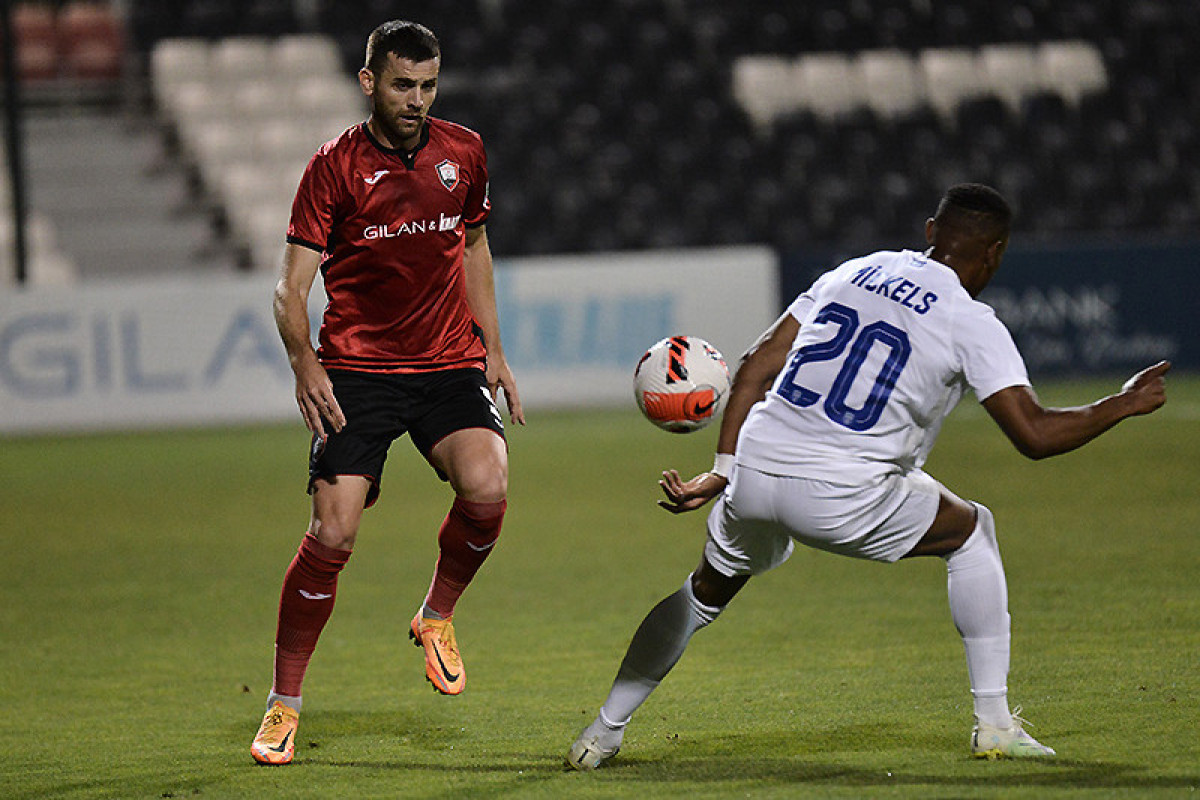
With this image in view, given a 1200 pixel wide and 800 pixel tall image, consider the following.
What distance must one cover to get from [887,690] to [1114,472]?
Answer: 6.22m

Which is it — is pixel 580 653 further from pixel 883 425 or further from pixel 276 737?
pixel 883 425

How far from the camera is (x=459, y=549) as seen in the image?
18.3ft

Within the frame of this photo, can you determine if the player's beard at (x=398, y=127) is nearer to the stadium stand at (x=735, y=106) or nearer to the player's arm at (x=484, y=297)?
the player's arm at (x=484, y=297)

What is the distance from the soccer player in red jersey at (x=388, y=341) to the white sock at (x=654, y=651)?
0.95 m

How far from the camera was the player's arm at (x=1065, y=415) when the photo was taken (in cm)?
408

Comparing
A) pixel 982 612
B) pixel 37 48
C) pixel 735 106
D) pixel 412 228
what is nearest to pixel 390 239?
pixel 412 228

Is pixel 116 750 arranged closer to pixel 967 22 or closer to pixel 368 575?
pixel 368 575

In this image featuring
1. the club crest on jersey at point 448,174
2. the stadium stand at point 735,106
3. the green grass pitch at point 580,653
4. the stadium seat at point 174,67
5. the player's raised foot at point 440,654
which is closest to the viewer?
the green grass pitch at point 580,653

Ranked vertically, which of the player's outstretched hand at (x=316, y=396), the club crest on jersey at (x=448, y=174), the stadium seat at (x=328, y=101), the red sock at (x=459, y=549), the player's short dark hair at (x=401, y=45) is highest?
the player's short dark hair at (x=401, y=45)

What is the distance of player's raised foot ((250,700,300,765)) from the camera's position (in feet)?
15.7

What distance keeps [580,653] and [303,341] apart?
2042 mm

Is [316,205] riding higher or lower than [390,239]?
higher

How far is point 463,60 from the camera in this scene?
70.2ft

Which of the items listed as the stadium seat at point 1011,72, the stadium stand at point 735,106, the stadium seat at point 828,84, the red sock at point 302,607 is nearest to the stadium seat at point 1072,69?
the stadium stand at point 735,106
